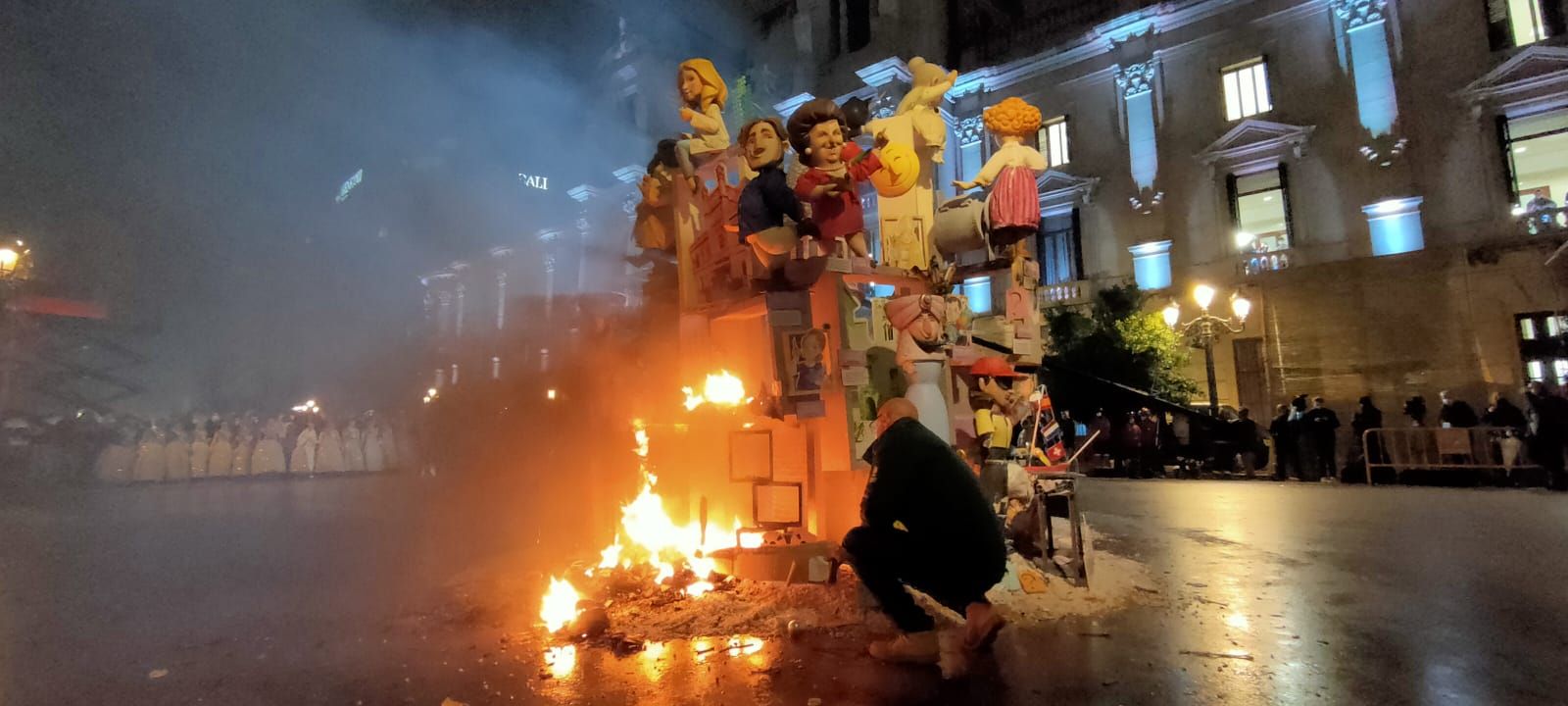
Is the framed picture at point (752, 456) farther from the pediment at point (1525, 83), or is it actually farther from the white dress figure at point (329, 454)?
the pediment at point (1525, 83)

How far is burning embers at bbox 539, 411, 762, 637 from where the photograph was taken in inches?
214

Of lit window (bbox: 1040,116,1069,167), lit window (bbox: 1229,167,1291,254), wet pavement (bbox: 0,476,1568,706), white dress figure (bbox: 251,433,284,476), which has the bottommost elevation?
wet pavement (bbox: 0,476,1568,706)

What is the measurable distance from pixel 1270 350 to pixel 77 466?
31752 millimetres

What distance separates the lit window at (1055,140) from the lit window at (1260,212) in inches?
191

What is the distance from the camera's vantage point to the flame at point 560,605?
5.25 m

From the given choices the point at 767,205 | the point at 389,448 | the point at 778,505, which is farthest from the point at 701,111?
the point at 389,448

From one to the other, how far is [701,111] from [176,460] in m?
21.8

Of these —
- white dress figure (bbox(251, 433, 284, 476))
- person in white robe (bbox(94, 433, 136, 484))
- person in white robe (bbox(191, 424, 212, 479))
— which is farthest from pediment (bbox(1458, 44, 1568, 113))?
person in white robe (bbox(94, 433, 136, 484))

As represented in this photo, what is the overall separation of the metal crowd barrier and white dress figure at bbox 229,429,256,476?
28321 millimetres

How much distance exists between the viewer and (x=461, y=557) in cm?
794

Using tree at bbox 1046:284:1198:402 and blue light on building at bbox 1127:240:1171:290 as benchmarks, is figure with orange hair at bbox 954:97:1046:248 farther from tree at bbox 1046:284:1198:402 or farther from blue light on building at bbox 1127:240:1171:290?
blue light on building at bbox 1127:240:1171:290

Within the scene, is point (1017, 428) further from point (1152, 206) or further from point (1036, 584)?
point (1152, 206)

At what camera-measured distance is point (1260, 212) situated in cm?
1995

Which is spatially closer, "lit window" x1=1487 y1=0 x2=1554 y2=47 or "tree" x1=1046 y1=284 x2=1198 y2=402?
"lit window" x1=1487 y1=0 x2=1554 y2=47
